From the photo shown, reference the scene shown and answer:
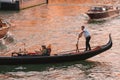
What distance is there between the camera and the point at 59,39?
33.6 metres

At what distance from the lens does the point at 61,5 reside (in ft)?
196

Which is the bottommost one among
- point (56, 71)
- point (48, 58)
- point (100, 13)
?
point (56, 71)

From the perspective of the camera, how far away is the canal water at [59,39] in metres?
22.5

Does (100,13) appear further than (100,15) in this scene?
No

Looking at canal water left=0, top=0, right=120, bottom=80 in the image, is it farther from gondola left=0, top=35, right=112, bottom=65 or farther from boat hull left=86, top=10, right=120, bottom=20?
boat hull left=86, top=10, right=120, bottom=20

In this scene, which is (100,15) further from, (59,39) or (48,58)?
(48,58)

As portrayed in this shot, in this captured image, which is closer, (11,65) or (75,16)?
(11,65)

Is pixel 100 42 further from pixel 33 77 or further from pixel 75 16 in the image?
pixel 75 16

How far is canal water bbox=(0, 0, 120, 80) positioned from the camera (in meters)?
22.5

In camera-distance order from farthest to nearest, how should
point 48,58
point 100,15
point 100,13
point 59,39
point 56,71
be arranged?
point 100,15
point 100,13
point 59,39
point 48,58
point 56,71

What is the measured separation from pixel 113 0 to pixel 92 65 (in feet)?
142

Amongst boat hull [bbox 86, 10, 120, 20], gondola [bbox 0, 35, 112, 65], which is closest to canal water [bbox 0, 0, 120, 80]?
gondola [bbox 0, 35, 112, 65]

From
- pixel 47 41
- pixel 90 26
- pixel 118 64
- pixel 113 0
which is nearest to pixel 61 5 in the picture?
pixel 113 0

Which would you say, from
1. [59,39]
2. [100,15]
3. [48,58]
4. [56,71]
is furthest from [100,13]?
[56,71]
